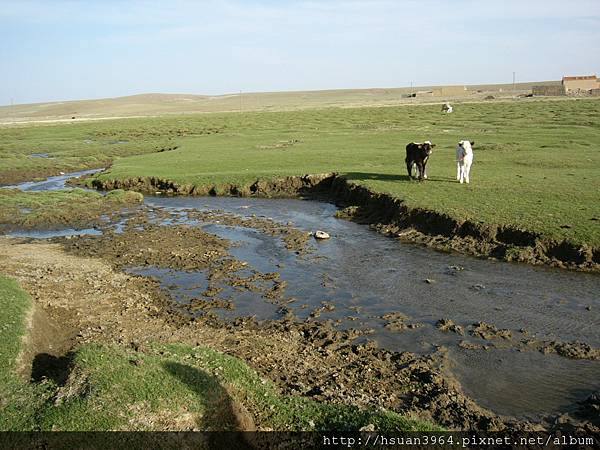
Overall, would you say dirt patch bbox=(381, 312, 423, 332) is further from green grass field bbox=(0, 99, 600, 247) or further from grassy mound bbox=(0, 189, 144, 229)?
grassy mound bbox=(0, 189, 144, 229)

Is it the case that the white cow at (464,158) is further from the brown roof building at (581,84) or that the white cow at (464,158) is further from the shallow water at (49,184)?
the brown roof building at (581,84)

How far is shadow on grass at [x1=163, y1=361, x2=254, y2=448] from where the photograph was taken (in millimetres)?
6637

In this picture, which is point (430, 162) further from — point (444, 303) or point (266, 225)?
point (444, 303)

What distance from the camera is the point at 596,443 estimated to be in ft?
21.8

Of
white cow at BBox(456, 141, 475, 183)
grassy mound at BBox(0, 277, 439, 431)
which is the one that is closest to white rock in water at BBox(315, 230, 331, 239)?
white cow at BBox(456, 141, 475, 183)

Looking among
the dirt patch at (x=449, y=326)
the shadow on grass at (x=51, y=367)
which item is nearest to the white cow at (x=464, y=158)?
the dirt patch at (x=449, y=326)

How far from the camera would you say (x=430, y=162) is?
27.1 m

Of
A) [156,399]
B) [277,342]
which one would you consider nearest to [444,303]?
[277,342]

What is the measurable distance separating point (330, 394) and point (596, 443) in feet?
11.8

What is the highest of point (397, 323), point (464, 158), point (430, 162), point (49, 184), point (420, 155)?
point (420, 155)

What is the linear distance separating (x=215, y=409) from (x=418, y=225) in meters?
11.9

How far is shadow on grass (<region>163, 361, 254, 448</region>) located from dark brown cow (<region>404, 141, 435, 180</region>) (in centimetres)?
1608

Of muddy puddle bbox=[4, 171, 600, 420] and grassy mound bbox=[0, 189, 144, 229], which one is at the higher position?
grassy mound bbox=[0, 189, 144, 229]

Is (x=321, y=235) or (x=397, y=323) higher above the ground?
(x=321, y=235)
